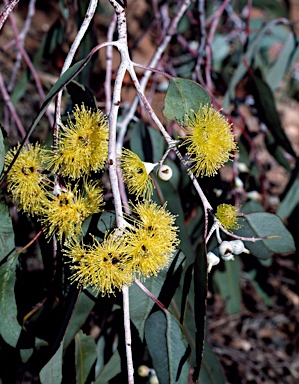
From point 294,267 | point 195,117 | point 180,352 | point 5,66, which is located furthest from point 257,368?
point 5,66

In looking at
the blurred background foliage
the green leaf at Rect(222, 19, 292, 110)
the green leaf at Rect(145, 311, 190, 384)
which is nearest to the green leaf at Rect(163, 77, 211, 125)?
the blurred background foliage

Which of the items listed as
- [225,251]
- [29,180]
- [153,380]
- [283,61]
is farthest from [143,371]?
[283,61]

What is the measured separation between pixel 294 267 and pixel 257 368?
0.51 m

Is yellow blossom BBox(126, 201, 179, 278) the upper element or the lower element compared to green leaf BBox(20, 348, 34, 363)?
upper

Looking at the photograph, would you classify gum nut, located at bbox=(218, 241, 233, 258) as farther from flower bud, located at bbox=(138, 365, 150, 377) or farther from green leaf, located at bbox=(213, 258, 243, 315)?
green leaf, located at bbox=(213, 258, 243, 315)

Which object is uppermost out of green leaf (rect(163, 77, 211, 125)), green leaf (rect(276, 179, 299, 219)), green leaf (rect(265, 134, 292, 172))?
green leaf (rect(163, 77, 211, 125))

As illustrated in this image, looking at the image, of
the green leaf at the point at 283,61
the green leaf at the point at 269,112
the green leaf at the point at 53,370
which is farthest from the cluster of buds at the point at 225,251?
the green leaf at the point at 283,61

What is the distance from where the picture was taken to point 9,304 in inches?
43.3

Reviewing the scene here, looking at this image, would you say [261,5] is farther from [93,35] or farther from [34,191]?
[34,191]

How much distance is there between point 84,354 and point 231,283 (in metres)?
0.65

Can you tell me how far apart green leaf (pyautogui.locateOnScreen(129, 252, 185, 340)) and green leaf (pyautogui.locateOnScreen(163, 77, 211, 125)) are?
282mm

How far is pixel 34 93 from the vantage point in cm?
244

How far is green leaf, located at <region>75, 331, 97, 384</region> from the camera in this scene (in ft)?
3.83

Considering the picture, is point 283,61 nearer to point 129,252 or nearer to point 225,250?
point 225,250
